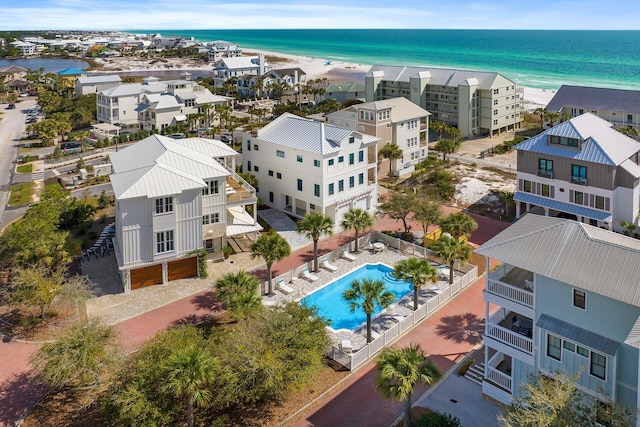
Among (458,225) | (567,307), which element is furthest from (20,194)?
(567,307)

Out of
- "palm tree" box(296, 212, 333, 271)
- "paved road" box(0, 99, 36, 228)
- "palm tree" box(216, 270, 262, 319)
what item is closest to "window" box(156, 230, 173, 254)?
"palm tree" box(216, 270, 262, 319)

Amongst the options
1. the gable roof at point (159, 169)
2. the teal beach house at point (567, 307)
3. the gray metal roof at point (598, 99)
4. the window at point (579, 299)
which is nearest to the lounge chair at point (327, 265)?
the gable roof at point (159, 169)

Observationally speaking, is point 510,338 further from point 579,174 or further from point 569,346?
point 579,174

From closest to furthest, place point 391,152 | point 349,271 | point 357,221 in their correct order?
point 349,271 < point 357,221 < point 391,152

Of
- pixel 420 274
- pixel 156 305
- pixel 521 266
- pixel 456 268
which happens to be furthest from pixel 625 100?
pixel 156 305

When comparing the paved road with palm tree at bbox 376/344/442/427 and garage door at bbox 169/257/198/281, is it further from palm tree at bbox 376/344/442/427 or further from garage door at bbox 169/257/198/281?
palm tree at bbox 376/344/442/427

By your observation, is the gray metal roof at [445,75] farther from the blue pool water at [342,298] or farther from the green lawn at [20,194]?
the green lawn at [20,194]
